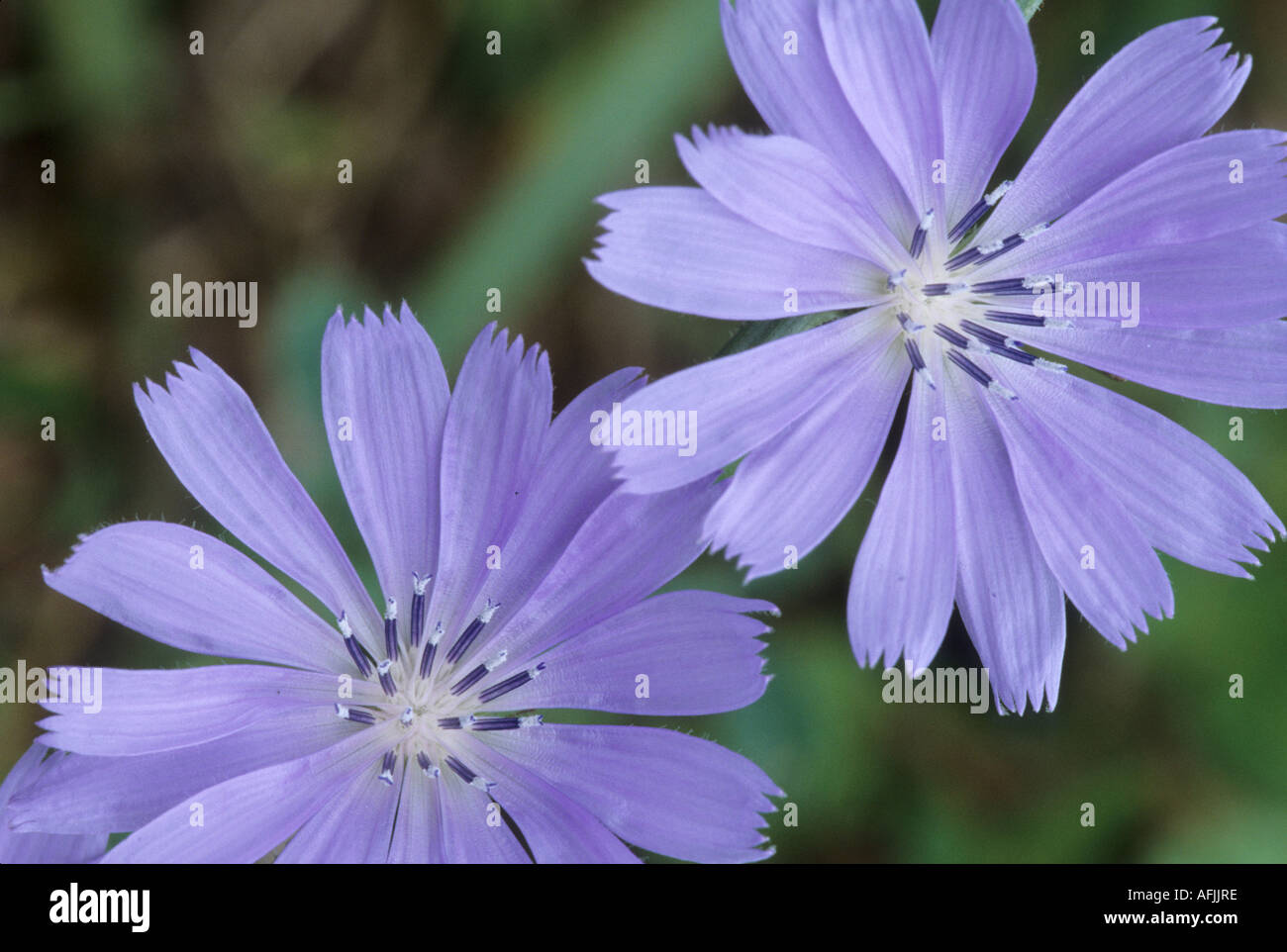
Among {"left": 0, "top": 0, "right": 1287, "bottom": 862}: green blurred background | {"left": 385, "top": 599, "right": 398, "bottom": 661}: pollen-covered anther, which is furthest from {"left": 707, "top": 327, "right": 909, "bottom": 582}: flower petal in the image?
{"left": 0, "top": 0, "right": 1287, "bottom": 862}: green blurred background

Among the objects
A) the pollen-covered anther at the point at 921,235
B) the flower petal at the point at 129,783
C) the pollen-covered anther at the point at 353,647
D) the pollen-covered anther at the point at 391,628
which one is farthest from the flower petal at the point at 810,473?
the flower petal at the point at 129,783

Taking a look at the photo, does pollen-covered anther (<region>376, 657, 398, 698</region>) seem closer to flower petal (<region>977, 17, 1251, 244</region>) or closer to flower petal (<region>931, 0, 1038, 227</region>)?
flower petal (<region>931, 0, 1038, 227</region>)

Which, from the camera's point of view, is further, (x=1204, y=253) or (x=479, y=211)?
(x=479, y=211)

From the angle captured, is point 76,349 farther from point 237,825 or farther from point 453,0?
point 237,825

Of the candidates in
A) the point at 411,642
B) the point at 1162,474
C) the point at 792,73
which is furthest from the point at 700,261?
the point at 1162,474

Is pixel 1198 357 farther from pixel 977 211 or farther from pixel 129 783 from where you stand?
pixel 129 783

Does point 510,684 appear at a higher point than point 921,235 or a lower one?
lower
